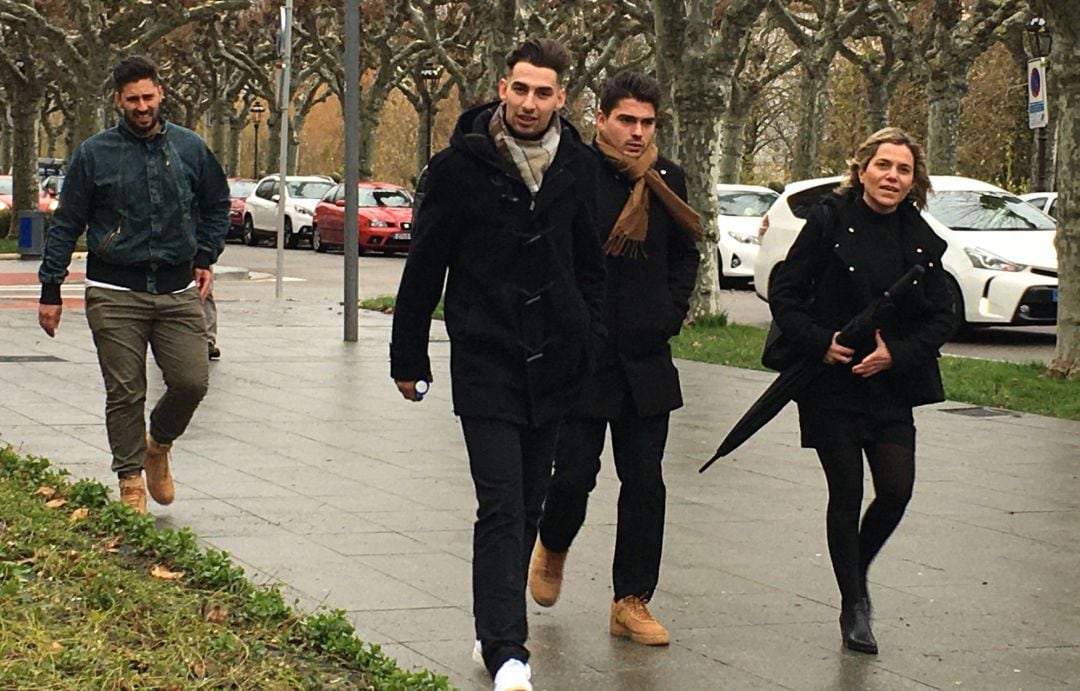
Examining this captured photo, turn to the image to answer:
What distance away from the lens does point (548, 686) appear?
5664 mm

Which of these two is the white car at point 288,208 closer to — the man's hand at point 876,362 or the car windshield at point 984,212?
the car windshield at point 984,212

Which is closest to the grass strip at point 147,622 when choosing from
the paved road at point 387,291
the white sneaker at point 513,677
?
the white sneaker at point 513,677

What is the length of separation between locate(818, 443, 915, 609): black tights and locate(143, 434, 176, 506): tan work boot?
322 cm

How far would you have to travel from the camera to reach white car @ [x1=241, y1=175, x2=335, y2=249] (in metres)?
41.2

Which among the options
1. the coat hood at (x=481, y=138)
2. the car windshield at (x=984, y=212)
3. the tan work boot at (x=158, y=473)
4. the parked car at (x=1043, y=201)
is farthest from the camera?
the parked car at (x=1043, y=201)

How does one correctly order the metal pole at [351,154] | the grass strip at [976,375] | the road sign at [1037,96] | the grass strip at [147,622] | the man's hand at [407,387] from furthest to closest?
1. the road sign at [1037,96]
2. the metal pole at [351,154]
3. the grass strip at [976,375]
4. the man's hand at [407,387]
5. the grass strip at [147,622]

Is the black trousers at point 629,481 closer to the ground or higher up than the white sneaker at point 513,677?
higher up

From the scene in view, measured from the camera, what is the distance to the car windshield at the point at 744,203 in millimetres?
27797

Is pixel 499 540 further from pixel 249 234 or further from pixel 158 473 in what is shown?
pixel 249 234

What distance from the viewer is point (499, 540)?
17.9 ft

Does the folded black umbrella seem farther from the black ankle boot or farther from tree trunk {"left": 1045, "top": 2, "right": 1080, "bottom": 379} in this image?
tree trunk {"left": 1045, "top": 2, "right": 1080, "bottom": 379}

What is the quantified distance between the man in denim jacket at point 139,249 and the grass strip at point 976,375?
194 inches

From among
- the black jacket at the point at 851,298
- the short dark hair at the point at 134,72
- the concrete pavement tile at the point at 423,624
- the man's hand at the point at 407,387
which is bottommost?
the concrete pavement tile at the point at 423,624

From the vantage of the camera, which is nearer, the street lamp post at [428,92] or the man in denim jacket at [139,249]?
the man in denim jacket at [139,249]
